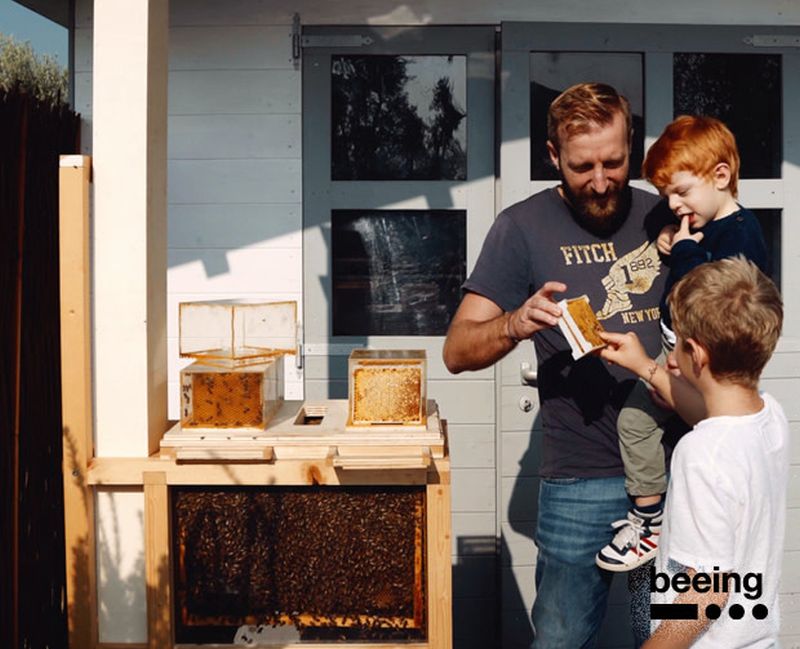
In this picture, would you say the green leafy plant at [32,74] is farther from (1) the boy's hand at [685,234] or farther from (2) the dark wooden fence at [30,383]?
(1) the boy's hand at [685,234]

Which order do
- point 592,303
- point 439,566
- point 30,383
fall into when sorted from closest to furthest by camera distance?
point 439,566 < point 592,303 < point 30,383

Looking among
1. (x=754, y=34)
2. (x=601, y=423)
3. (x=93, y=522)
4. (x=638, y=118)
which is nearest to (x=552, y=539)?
(x=601, y=423)

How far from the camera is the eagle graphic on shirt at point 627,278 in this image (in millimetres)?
2646

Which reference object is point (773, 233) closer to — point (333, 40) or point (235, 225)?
point (333, 40)

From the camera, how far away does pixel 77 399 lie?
239 cm

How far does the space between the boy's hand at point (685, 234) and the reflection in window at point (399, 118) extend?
1659mm

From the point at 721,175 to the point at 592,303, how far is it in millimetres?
484

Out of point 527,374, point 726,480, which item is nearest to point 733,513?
point 726,480

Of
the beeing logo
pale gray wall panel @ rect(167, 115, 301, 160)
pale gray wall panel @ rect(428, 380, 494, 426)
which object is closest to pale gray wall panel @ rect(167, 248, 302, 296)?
pale gray wall panel @ rect(167, 115, 301, 160)

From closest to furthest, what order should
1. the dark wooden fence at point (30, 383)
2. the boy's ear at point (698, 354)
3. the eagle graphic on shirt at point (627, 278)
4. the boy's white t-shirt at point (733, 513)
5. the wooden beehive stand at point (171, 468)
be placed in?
the boy's white t-shirt at point (733, 513) < the boy's ear at point (698, 354) < the wooden beehive stand at point (171, 468) < the eagle graphic on shirt at point (627, 278) < the dark wooden fence at point (30, 383)

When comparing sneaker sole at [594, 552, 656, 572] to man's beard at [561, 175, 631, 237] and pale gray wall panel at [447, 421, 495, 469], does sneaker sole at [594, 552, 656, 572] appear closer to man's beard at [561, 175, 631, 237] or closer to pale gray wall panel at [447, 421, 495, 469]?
man's beard at [561, 175, 631, 237]

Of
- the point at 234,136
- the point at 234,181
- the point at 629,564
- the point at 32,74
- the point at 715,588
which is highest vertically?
the point at 32,74

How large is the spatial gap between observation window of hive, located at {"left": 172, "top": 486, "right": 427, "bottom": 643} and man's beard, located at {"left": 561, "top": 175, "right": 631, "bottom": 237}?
92cm

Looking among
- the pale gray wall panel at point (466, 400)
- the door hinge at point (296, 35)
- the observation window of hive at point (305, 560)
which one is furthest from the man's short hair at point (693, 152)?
the door hinge at point (296, 35)
